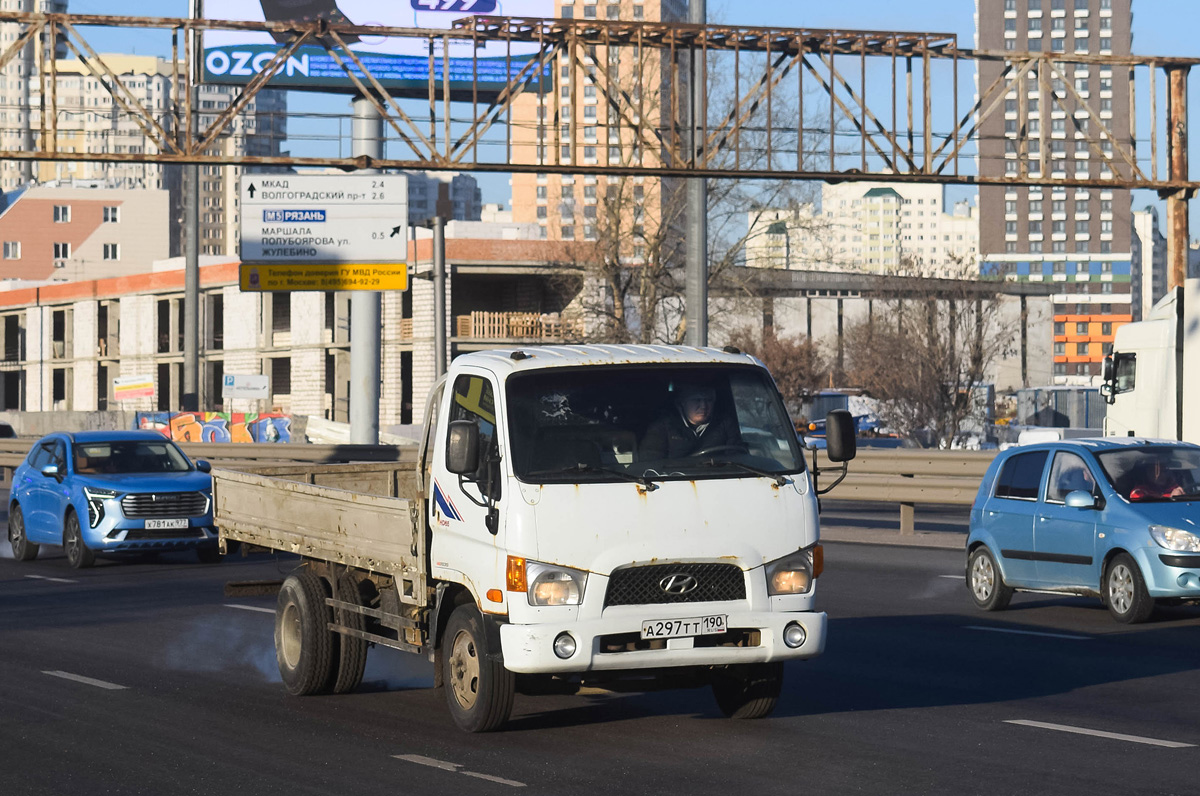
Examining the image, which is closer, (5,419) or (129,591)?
(129,591)

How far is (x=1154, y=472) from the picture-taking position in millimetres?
13797

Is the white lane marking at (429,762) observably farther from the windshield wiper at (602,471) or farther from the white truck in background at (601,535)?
the windshield wiper at (602,471)

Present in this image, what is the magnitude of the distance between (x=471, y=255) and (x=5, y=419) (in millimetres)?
26431

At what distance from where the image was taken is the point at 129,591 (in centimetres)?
1703

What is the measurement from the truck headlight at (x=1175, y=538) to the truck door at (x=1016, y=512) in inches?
54.8

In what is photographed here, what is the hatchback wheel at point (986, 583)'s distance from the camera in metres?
14.6

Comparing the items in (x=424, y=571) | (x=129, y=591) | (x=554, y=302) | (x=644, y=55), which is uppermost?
(x=644, y=55)

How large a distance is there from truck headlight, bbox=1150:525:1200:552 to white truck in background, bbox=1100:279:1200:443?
32.5 ft

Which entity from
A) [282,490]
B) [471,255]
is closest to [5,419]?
[471,255]

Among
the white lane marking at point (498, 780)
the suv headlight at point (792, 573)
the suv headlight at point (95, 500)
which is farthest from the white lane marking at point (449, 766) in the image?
the suv headlight at point (95, 500)

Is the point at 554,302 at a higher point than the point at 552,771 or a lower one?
higher

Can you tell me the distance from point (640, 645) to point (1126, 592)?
21.6 feet

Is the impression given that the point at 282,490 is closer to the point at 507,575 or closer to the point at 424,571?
the point at 424,571

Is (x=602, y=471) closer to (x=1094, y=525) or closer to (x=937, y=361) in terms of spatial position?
(x=1094, y=525)
